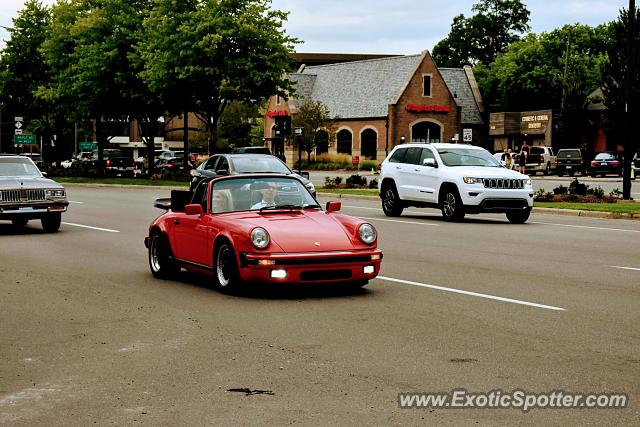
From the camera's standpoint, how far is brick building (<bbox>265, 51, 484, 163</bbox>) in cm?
9088

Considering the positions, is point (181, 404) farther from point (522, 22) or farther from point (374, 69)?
point (522, 22)

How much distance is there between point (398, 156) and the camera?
26938 mm

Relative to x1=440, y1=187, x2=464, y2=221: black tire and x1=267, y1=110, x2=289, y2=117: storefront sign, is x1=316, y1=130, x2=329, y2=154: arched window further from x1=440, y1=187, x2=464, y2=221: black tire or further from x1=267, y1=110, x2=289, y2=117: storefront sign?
x1=440, y1=187, x2=464, y2=221: black tire

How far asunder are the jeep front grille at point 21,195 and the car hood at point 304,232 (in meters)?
10.7

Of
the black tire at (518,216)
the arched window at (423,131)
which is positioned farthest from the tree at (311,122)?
the black tire at (518,216)

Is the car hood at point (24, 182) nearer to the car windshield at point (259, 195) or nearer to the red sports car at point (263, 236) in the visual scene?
the red sports car at point (263, 236)

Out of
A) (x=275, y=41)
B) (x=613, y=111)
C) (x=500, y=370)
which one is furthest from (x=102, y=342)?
(x=613, y=111)

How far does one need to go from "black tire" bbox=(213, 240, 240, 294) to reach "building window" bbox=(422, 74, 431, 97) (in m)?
80.8

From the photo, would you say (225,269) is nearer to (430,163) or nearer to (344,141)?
(430,163)

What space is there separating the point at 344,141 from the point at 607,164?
36475mm

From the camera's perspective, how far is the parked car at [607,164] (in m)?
61.7

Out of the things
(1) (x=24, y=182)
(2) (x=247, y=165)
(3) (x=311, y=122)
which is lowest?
(1) (x=24, y=182)

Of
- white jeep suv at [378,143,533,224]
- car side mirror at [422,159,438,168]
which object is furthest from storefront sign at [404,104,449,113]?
car side mirror at [422,159,438,168]

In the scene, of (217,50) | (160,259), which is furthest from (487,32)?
(160,259)
